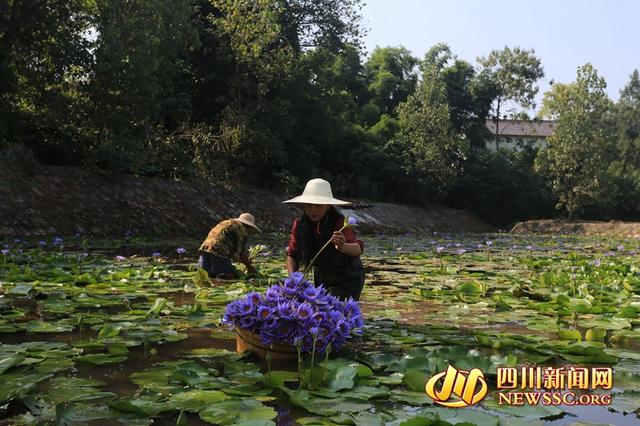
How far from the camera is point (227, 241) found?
6.69 metres

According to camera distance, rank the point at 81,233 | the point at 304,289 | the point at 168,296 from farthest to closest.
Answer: the point at 81,233
the point at 168,296
the point at 304,289

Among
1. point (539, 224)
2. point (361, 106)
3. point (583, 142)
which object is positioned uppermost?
point (361, 106)

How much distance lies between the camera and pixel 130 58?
546 inches

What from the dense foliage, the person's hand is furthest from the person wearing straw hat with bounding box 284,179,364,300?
the dense foliage

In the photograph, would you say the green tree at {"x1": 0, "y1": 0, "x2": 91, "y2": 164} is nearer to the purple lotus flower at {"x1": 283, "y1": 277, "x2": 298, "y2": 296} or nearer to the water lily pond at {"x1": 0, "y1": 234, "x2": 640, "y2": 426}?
the water lily pond at {"x1": 0, "y1": 234, "x2": 640, "y2": 426}

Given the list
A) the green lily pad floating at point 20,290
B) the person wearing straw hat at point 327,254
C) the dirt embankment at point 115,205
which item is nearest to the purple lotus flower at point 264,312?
the person wearing straw hat at point 327,254

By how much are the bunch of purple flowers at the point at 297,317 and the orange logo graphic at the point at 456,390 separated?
0.61m

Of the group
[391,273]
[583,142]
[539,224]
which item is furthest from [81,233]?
[583,142]

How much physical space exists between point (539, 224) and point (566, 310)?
29.4m

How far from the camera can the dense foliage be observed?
13.6 meters

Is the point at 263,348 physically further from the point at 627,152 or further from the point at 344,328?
the point at 627,152

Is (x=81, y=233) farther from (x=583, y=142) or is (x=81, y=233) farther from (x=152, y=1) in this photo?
(x=583, y=142)

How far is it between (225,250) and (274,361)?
3.73 m

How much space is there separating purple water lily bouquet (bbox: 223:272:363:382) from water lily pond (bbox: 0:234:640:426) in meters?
0.14
